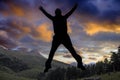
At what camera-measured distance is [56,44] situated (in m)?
7.59

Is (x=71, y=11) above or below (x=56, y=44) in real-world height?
above

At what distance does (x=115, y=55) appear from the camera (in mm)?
193500

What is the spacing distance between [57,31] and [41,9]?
0.72m

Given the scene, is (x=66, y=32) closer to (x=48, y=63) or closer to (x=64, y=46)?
(x=64, y=46)

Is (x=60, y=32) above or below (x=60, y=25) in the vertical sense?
below

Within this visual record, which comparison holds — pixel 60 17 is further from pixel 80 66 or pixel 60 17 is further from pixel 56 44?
pixel 80 66

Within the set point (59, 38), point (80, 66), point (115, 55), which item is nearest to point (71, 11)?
point (59, 38)

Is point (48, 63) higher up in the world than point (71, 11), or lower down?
lower down

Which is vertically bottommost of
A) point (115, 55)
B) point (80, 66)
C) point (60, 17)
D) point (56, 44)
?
point (80, 66)

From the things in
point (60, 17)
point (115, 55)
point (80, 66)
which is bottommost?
point (80, 66)

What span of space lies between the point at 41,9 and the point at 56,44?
932mm

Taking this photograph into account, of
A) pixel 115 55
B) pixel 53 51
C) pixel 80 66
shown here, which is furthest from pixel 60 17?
pixel 115 55

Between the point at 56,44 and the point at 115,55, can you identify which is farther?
the point at 115,55

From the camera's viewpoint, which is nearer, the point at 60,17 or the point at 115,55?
the point at 60,17
